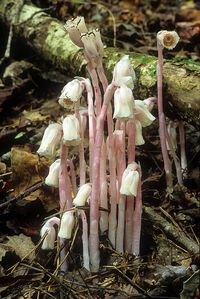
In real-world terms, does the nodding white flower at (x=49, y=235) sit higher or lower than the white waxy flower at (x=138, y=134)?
lower

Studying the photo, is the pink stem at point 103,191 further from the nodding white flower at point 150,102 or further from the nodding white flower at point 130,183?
the nodding white flower at point 150,102

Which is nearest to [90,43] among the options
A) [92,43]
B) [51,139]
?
[92,43]

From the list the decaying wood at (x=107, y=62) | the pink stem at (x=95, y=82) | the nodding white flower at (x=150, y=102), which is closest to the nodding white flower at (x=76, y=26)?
the pink stem at (x=95, y=82)

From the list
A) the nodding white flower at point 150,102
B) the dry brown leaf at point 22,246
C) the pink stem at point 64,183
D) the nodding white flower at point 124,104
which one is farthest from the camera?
the nodding white flower at point 150,102

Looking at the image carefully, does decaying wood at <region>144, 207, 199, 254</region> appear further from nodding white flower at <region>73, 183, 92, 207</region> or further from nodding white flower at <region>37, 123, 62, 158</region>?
nodding white flower at <region>37, 123, 62, 158</region>

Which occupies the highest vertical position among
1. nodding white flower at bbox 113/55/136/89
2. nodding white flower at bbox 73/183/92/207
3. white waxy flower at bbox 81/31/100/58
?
white waxy flower at bbox 81/31/100/58

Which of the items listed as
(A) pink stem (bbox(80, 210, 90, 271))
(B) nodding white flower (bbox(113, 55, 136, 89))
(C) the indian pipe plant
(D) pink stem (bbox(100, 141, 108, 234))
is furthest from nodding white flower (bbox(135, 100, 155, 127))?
(A) pink stem (bbox(80, 210, 90, 271))
